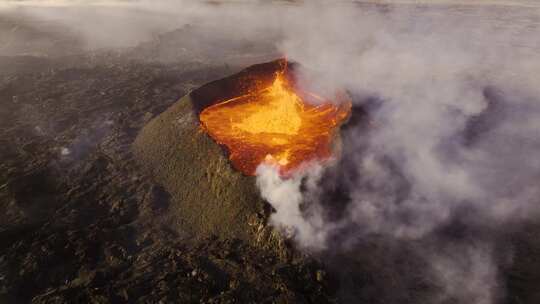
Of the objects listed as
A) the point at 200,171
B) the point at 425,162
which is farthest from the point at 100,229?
the point at 425,162

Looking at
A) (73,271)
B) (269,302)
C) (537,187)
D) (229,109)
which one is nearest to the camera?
(269,302)

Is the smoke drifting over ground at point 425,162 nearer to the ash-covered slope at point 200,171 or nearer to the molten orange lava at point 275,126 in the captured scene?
the molten orange lava at point 275,126

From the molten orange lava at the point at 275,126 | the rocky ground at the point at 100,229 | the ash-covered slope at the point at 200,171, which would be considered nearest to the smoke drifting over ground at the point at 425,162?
the molten orange lava at the point at 275,126

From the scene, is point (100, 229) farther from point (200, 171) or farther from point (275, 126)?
point (275, 126)

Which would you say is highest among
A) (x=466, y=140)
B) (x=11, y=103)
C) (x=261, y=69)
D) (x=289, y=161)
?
(x=261, y=69)

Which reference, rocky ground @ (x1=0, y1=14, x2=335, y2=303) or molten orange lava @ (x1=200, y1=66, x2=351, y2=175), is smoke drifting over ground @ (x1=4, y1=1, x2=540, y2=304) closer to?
molten orange lava @ (x1=200, y1=66, x2=351, y2=175)

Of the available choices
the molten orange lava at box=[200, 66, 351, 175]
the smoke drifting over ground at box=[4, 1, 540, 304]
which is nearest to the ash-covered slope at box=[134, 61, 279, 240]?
the molten orange lava at box=[200, 66, 351, 175]

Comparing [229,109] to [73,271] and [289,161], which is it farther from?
[73,271]

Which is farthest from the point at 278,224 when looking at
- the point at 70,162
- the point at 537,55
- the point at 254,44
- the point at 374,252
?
the point at 537,55
